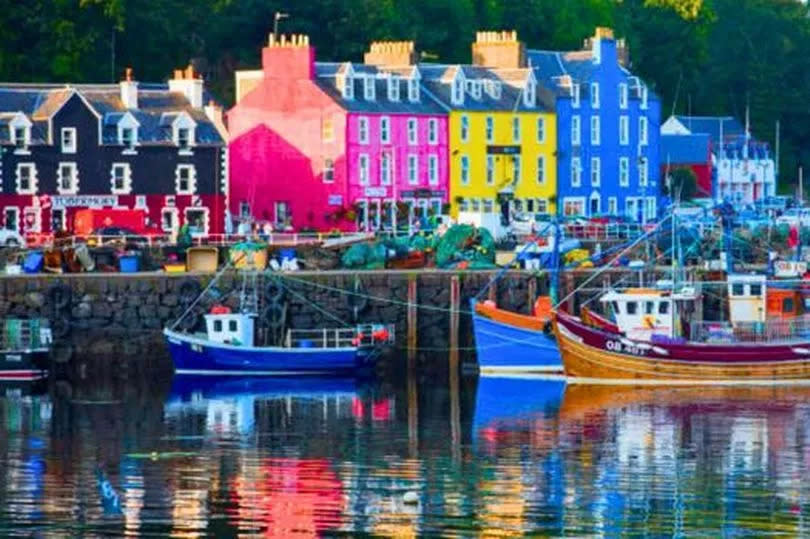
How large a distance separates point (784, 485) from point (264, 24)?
72851 millimetres

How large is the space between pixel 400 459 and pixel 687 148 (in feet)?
261

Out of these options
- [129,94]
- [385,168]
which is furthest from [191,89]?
[385,168]

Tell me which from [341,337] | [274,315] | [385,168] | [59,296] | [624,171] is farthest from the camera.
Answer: [624,171]

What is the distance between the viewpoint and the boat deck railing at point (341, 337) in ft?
304

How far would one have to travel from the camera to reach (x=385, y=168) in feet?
397

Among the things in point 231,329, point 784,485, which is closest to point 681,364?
point 231,329

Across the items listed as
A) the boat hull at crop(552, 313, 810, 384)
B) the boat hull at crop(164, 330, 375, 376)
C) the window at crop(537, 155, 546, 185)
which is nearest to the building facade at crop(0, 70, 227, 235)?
the boat hull at crop(164, 330, 375, 376)

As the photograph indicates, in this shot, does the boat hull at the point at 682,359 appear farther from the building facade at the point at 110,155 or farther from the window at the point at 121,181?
the window at the point at 121,181

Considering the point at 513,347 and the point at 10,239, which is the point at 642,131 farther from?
the point at 513,347

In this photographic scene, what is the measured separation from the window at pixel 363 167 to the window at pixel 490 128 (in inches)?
279

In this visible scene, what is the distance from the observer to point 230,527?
61250 millimetres

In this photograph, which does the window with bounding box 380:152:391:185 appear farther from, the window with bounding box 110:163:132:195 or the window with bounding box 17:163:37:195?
the window with bounding box 17:163:37:195

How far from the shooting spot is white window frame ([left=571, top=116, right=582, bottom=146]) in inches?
5123

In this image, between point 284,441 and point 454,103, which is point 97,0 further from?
point 284,441
